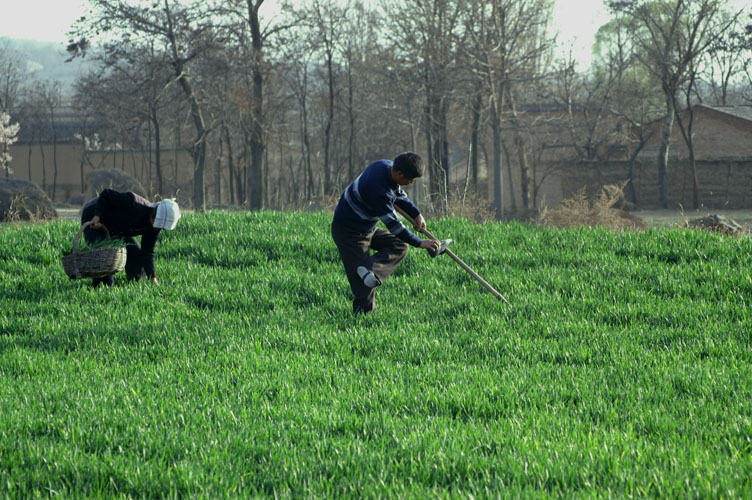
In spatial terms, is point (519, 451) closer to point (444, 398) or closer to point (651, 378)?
point (444, 398)

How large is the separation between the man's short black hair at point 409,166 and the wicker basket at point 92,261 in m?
3.46

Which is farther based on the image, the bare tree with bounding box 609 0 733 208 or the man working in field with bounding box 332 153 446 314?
the bare tree with bounding box 609 0 733 208

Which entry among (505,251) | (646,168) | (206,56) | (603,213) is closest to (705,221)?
(603,213)

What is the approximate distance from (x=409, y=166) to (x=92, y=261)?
12.4 ft

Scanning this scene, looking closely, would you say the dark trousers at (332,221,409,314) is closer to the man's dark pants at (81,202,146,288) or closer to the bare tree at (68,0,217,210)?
the man's dark pants at (81,202,146,288)

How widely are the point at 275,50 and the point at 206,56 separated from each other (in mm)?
3728

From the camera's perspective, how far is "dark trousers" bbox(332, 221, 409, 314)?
7371mm

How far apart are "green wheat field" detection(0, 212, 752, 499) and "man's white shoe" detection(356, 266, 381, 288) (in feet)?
1.48

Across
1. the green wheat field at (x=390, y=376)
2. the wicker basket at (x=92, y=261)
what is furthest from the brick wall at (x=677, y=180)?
the wicker basket at (x=92, y=261)

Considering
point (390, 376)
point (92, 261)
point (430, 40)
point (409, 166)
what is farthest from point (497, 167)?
point (390, 376)

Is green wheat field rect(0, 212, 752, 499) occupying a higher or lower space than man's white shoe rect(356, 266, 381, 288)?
lower

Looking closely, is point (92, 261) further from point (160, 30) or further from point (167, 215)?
point (160, 30)

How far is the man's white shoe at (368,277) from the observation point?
7059 mm

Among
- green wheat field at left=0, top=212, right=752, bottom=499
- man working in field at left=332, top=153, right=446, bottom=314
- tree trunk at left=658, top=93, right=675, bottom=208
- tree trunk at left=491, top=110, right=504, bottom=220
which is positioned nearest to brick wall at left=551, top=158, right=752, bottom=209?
tree trunk at left=658, top=93, right=675, bottom=208
